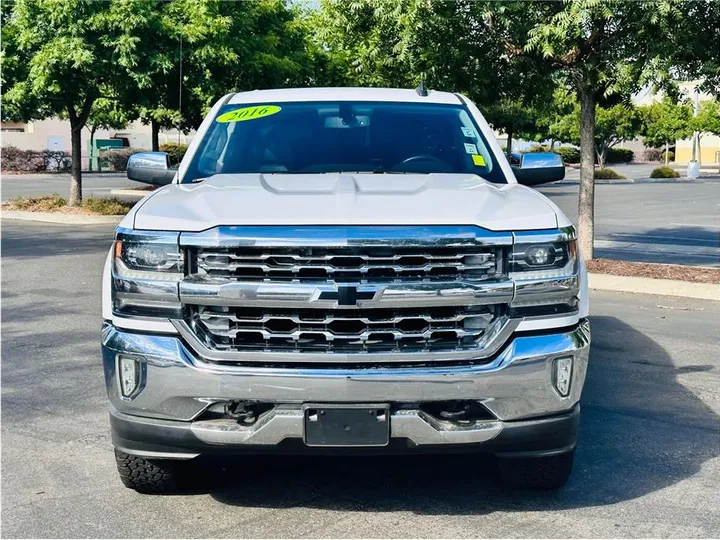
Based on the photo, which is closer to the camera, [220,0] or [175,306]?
[175,306]

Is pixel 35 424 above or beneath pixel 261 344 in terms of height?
beneath

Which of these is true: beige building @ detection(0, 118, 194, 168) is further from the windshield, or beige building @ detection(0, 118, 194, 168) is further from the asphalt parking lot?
the windshield

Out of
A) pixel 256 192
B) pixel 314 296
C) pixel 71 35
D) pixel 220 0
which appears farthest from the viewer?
pixel 220 0

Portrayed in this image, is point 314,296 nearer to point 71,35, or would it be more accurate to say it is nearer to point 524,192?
point 524,192

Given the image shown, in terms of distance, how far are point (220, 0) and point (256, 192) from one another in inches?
775

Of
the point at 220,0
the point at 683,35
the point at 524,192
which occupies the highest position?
the point at 220,0

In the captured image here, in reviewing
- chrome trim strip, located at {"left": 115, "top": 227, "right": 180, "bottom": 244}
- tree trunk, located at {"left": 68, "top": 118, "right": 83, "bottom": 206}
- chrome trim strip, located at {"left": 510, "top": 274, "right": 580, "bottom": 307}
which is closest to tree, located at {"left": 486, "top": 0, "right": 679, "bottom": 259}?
chrome trim strip, located at {"left": 510, "top": 274, "right": 580, "bottom": 307}

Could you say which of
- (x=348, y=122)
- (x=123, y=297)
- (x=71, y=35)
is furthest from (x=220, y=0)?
(x=123, y=297)

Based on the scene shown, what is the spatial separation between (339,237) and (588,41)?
1069 centimetres

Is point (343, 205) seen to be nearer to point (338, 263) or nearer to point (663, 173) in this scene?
point (338, 263)

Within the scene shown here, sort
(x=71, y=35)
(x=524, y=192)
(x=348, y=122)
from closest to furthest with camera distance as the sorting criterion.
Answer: (x=524, y=192), (x=348, y=122), (x=71, y=35)

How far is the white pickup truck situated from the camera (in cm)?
427

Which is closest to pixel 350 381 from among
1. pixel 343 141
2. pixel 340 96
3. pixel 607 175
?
pixel 343 141

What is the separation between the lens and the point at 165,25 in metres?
22.0
